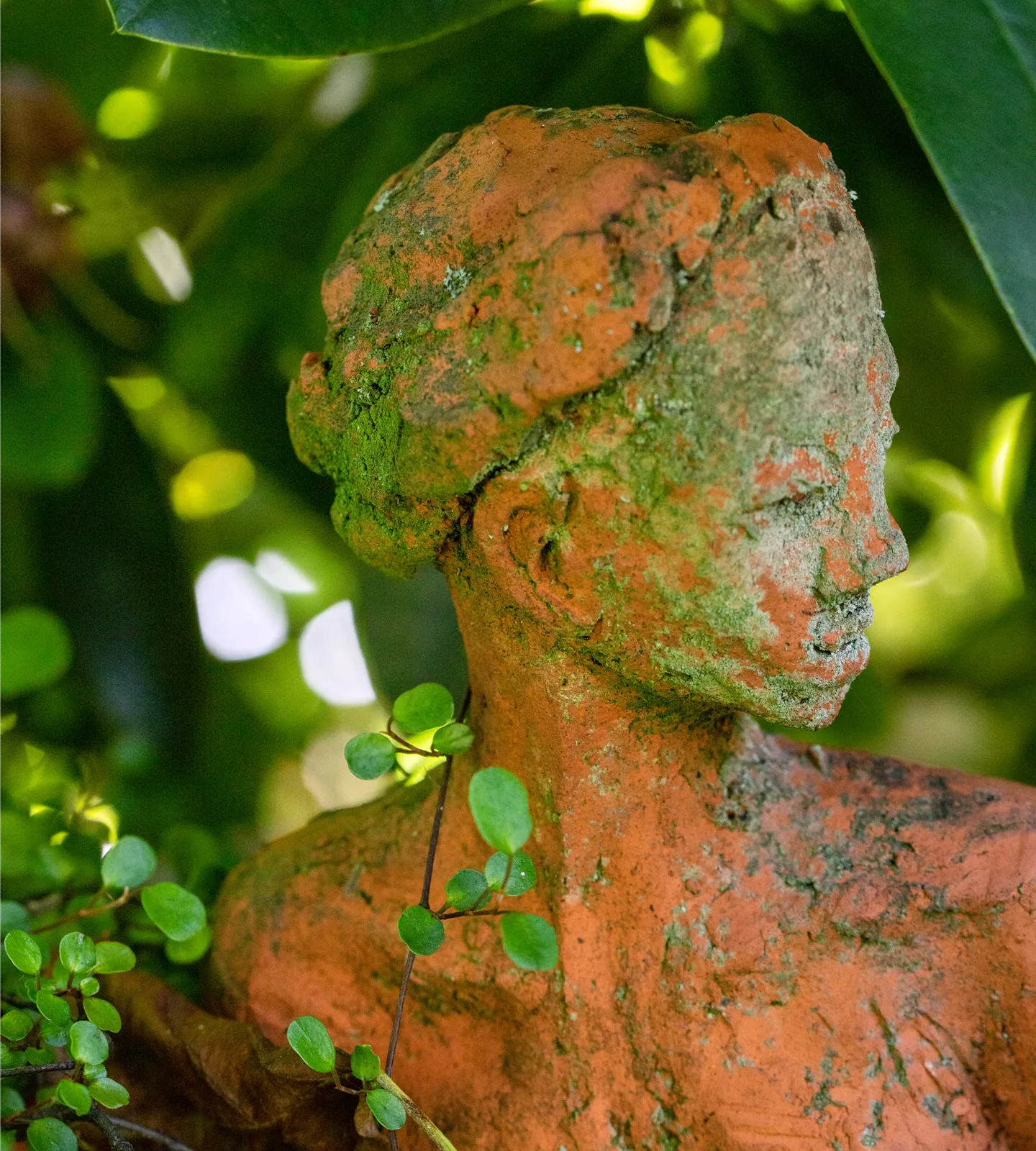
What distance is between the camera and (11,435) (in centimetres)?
107

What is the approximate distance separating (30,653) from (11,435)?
1.25ft

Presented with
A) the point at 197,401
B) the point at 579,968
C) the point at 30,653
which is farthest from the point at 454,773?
the point at 197,401

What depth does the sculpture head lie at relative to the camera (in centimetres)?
53

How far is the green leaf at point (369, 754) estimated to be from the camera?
63 centimetres

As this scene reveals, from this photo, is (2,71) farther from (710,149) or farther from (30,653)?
(710,149)

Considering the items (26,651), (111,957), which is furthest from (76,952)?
(26,651)

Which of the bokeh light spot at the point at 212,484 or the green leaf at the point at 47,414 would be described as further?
the bokeh light spot at the point at 212,484

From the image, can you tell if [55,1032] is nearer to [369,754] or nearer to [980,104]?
[369,754]

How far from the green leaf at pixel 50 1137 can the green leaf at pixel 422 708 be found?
27 centimetres

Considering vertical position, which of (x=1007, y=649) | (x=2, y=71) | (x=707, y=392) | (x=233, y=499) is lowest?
(x=233, y=499)

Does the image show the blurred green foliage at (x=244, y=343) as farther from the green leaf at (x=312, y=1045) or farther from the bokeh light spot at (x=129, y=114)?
the green leaf at (x=312, y=1045)

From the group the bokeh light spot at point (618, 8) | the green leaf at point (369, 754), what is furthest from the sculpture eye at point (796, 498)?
the bokeh light spot at point (618, 8)

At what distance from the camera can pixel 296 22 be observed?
721 mm

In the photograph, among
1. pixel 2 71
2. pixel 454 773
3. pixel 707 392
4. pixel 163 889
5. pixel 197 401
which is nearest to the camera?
pixel 707 392
